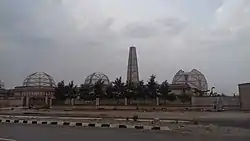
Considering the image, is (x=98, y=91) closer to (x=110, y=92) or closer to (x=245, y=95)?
(x=110, y=92)

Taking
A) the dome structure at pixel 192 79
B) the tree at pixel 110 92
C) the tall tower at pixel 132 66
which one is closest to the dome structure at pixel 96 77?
the tall tower at pixel 132 66

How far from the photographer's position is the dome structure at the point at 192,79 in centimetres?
8712

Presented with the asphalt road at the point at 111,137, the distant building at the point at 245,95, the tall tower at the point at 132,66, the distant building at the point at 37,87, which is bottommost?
the asphalt road at the point at 111,137

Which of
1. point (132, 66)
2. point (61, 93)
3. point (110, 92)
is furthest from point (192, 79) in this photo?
point (61, 93)

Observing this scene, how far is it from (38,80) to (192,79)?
141ft

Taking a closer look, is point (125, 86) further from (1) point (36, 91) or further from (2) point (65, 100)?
(1) point (36, 91)

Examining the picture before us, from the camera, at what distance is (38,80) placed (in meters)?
90.6

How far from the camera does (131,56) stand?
93.6 metres

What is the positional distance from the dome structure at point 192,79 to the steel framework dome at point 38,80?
117ft

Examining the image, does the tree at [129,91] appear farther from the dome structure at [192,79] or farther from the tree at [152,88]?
the dome structure at [192,79]

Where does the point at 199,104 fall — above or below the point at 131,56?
below

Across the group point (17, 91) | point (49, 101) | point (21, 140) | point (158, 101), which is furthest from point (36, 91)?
point (21, 140)

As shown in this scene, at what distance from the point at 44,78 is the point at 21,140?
84512 mm

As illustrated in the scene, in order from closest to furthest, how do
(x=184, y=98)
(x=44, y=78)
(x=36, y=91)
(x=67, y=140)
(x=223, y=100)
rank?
(x=67, y=140)
(x=223, y=100)
(x=184, y=98)
(x=36, y=91)
(x=44, y=78)
